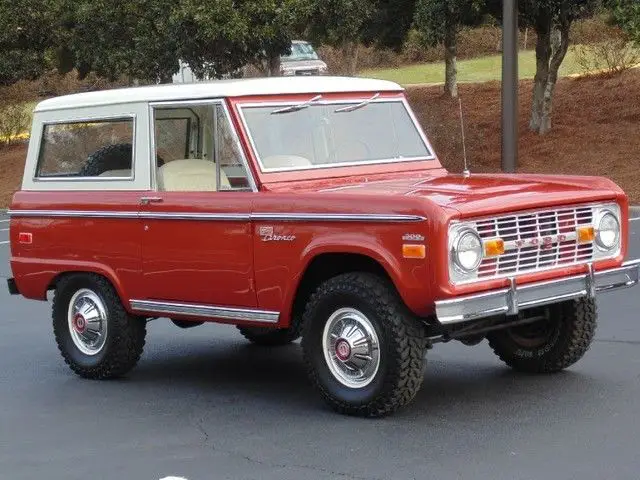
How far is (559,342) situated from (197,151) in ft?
8.80

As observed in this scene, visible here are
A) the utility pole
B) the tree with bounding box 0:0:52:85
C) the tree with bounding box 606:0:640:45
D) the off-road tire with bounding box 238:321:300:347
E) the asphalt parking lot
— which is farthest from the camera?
the tree with bounding box 0:0:52:85

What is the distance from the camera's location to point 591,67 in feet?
106

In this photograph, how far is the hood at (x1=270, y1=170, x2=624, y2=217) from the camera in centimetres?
740

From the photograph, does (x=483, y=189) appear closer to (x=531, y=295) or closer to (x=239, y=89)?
(x=531, y=295)

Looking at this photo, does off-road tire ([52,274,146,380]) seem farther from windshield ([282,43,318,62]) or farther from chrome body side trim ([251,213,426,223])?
windshield ([282,43,318,62])

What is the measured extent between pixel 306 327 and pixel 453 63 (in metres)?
22.1

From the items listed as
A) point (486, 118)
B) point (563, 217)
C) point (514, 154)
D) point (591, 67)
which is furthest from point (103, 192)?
point (591, 67)

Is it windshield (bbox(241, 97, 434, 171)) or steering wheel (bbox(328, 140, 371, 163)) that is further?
steering wheel (bbox(328, 140, 371, 163))

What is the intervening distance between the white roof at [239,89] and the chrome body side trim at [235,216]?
0.80m

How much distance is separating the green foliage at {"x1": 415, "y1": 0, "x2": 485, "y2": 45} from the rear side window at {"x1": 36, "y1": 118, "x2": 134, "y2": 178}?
47.1 ft

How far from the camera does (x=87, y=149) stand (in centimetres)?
962

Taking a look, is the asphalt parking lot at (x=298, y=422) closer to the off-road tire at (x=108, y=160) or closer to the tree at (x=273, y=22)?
the off-road tire at (x=108, y=160)

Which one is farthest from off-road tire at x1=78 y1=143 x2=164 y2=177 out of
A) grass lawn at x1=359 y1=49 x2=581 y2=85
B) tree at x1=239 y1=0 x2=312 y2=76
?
grass lawn at x1=359 y1=49 x2=581 y2=85

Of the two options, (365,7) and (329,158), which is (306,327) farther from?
(365,7)
